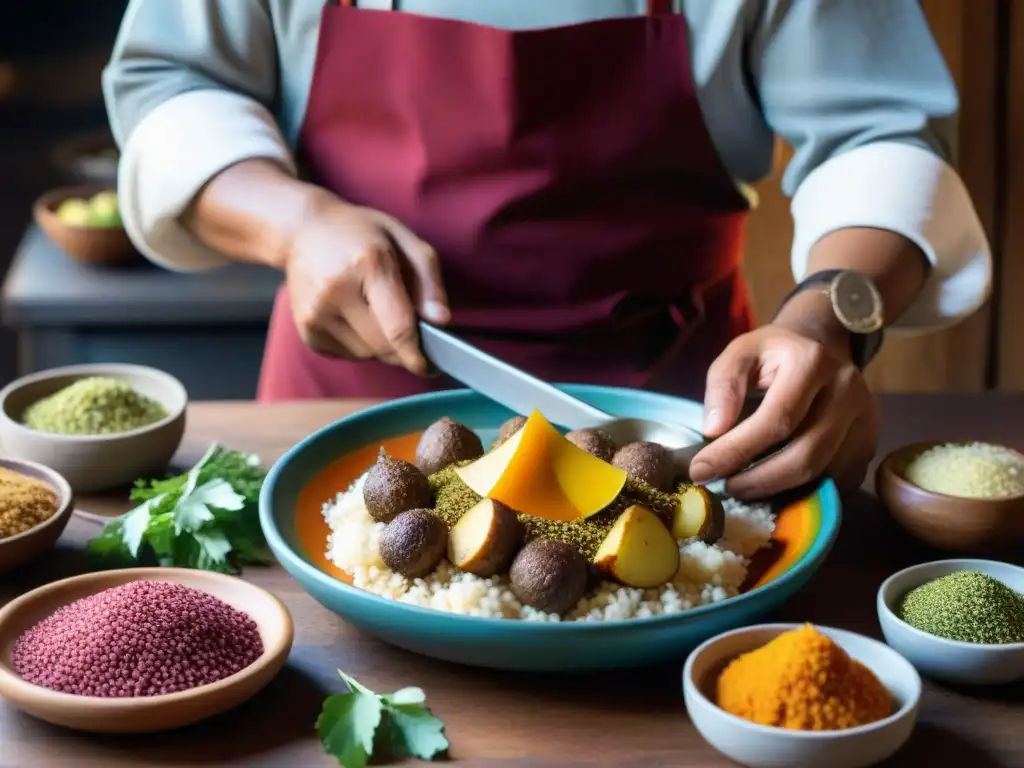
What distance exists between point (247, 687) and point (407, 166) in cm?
77

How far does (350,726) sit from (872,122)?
90 cm

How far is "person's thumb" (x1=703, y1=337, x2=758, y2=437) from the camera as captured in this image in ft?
3.66

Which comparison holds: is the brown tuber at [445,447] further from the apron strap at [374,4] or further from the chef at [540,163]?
the apron strap at [374,4]

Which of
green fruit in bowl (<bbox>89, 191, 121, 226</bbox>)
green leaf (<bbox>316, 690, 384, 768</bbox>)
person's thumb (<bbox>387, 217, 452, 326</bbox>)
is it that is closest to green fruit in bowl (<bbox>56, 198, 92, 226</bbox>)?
green fruit in bowl (<bbox>89, 191, 121, 226</bbox>)

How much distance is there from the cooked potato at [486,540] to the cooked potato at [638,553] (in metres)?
0.07

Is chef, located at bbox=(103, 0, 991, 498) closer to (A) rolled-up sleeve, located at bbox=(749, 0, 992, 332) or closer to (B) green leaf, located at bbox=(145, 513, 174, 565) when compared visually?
(A) rolled-up sleeve, located at bbox=(749, 0, 992, 332)

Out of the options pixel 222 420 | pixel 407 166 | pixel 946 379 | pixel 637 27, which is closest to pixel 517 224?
pixel 407 166

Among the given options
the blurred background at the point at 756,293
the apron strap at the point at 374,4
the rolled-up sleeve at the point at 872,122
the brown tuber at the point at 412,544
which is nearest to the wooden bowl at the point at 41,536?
the brown tuber at the point at 412,544

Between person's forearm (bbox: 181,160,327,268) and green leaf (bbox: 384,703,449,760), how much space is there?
635 mm

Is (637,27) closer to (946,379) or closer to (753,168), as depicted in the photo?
(753,168)

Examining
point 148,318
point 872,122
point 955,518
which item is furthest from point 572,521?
point 148,318

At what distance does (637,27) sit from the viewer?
141 centimetres

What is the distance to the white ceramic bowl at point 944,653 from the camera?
0.87 meters

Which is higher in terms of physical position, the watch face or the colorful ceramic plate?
the watch face
